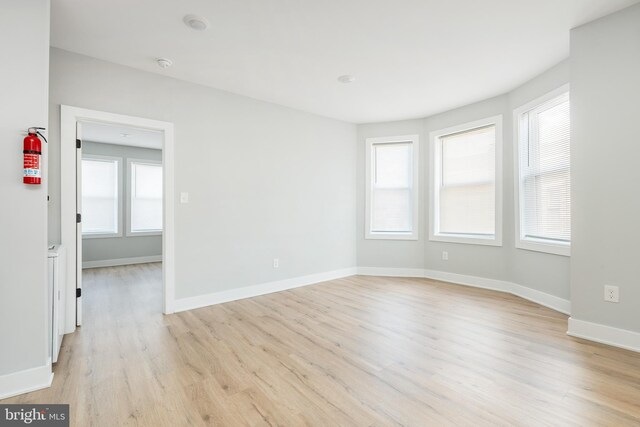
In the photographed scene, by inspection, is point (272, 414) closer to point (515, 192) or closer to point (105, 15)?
point (105, 15)

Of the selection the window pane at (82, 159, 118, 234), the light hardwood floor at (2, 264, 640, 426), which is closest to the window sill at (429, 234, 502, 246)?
the light hardwood floor at (2, 264, 640, 426)

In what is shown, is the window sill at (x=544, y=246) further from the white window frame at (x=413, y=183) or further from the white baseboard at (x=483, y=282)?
the white window frame at (x=413, y=183)

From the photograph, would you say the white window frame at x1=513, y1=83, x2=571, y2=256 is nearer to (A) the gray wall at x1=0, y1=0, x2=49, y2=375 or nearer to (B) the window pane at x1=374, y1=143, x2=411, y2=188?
(B) the window pane at x1=374, y1=143, x2=411, y2=188

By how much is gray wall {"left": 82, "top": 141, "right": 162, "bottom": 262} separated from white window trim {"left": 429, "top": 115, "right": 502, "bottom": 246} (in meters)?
6.08

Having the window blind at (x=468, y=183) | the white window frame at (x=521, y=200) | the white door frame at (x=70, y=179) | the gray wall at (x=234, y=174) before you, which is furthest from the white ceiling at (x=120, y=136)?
the white window frame at (x=521, y=200)

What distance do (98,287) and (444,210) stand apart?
219 inches

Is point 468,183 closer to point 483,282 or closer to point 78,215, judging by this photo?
point 483,282

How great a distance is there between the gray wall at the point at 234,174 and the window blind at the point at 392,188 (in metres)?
0.58

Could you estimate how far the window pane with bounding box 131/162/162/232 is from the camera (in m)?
6.64

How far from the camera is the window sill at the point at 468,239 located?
13.6ft

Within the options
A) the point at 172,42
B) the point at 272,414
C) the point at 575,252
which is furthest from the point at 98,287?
the point at 575,252

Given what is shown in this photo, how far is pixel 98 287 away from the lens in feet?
14.7

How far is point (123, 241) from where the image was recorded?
6.45 metres

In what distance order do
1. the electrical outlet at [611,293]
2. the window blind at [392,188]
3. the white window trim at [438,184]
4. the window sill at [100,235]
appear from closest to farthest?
1. the electrical outlet at [611,293]
2. the white window trim at [438,184]
3. the window blind at [392,188]
4. the window sill at [100,235]
